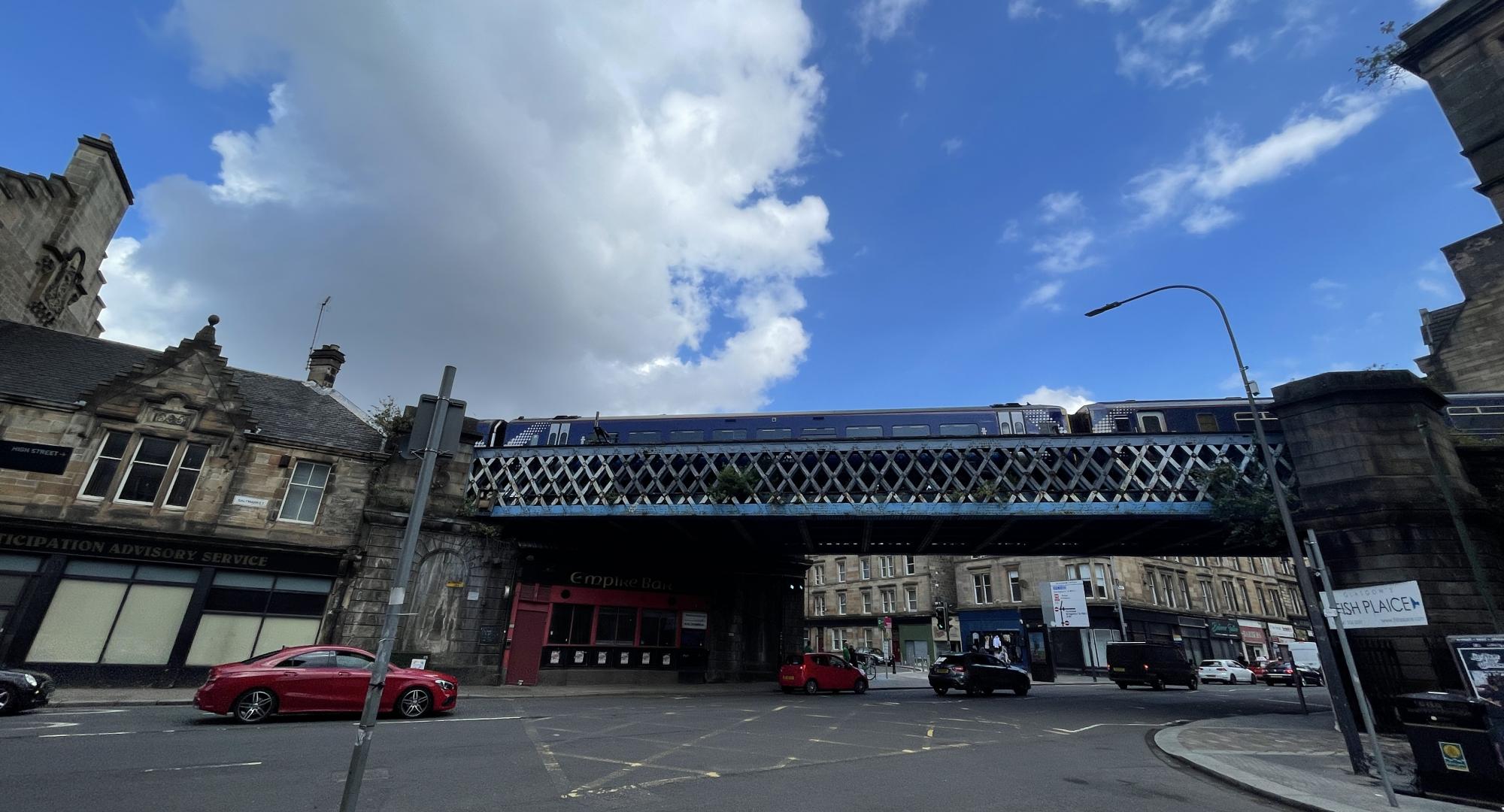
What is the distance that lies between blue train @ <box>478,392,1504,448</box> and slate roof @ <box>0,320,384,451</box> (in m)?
5.11

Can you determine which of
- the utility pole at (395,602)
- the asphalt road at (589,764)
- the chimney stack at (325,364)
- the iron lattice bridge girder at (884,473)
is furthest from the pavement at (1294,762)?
the chimney stack at (325,364)

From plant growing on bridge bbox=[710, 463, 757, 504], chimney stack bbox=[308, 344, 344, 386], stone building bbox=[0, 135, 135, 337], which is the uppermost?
stone building bbox=[0, 135, 135, 337]

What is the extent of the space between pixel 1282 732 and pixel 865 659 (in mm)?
26042

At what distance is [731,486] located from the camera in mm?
22625

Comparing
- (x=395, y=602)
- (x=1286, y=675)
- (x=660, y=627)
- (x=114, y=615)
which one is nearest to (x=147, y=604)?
(x=114, y=615)

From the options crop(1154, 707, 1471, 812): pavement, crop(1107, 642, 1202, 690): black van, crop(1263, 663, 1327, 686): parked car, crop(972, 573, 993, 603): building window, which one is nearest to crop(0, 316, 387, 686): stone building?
crop(1154, 707, 1471, 812): pavement

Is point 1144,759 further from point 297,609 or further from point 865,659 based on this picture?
point 865,659

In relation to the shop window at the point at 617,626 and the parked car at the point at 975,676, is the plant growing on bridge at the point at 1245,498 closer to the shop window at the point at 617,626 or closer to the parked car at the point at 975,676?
the parked car at the point at 975,676

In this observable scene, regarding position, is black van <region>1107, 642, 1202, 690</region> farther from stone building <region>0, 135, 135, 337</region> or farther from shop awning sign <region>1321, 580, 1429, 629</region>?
stone building <region>0, 135, 135, 337</region>

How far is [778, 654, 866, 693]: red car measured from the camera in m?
24.7

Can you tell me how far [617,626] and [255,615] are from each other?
12.2 meters

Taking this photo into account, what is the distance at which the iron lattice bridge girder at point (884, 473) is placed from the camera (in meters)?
21.5

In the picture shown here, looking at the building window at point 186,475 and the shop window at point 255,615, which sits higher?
the building window at point 186,475

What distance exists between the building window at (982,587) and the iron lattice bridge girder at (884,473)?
26261 millimetres
